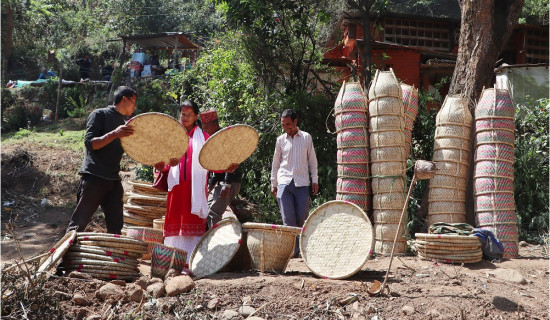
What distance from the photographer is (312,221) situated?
4758 mm

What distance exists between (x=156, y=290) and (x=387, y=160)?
3.09 meters

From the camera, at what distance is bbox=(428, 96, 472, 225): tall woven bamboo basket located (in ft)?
20.3

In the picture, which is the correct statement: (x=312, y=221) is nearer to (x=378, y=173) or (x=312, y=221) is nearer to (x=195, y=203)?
(x=195, y=203)

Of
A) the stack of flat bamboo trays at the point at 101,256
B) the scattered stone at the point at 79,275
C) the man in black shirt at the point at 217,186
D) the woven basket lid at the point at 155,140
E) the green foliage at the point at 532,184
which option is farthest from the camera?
the green foliage at the point at 532,184

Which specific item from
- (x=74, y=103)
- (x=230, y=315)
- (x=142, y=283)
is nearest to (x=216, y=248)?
(x=142, y=283)

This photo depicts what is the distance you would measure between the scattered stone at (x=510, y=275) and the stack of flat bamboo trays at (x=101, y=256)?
326cm

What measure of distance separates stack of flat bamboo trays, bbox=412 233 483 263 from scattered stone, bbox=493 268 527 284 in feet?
1.04

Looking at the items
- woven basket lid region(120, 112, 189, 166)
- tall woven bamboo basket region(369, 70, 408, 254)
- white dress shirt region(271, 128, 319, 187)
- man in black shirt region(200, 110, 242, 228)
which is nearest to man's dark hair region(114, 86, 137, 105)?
woven basket lid region(120, 112, 189, 166)

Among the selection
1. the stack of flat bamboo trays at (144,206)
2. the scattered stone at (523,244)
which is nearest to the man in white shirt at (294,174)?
the stack of flat bamboo trays at (144,206)

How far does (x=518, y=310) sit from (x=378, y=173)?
7.70 ft

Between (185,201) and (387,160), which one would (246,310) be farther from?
(387,160)

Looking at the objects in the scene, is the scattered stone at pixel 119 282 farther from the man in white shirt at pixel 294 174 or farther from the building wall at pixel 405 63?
the building wall at pixel 405 63

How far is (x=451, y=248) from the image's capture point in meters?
5.40

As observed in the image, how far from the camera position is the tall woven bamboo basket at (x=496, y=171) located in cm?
599
